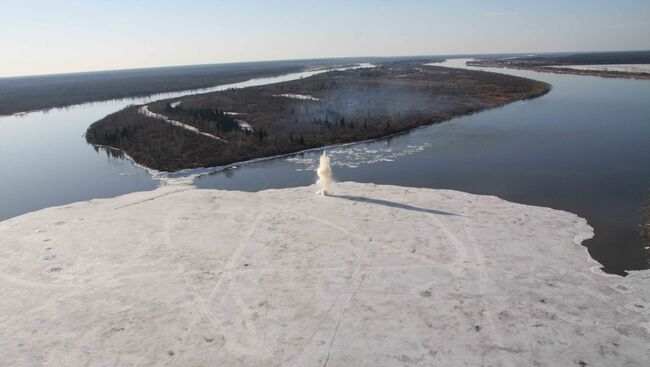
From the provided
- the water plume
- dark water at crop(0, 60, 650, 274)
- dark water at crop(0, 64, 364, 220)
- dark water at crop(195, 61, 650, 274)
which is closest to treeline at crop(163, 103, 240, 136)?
dark water at crop(0, 64, 364, 220)

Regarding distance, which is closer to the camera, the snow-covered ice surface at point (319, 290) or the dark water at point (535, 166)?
the snow-covered ice surface at point (319, 290)

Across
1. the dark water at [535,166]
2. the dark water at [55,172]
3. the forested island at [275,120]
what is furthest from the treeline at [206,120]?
the dark water at [535,166]

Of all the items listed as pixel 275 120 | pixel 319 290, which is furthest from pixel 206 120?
pixel 319 290

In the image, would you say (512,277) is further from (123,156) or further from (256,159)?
(123,156)

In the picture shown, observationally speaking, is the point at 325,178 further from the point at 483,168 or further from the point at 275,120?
the point at 275,120

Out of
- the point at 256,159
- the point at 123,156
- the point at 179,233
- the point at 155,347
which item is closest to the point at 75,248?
the point at 179,233

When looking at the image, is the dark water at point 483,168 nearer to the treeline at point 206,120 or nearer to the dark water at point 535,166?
the dark water at point 535,166
